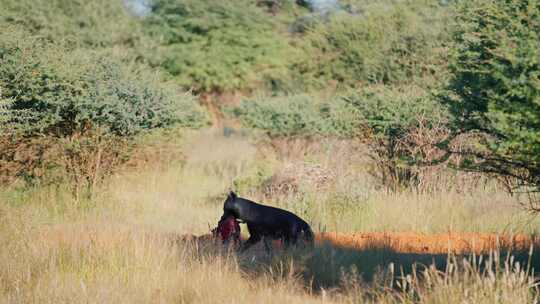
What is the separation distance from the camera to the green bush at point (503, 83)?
5887mm

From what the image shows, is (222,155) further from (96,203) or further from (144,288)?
(144,288)

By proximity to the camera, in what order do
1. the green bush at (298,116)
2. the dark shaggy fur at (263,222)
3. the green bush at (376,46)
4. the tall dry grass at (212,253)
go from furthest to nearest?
the green bush at (376,46)
the green bush at (298,116)
the dark shaggy fur at (263,222)
the tall dry grass at (212,253)

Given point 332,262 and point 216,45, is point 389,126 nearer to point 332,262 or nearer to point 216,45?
point 332,262

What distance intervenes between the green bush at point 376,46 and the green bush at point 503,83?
49.2 ft

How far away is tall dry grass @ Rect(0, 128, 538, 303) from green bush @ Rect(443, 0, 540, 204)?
93 cm

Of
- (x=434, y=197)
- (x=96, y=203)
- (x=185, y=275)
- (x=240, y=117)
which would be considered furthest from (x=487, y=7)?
(x=240, y=117)

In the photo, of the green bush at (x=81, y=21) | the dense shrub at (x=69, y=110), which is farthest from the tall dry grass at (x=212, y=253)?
the green bush at (x=81, y=21)

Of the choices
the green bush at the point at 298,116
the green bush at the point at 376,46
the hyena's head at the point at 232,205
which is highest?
the green bush at the point at 376,46

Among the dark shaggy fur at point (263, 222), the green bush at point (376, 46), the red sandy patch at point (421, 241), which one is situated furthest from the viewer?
the green bush at point (376, 46)

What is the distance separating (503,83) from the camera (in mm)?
6242

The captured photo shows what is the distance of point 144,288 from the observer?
7238 mm

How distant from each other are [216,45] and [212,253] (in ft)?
87.9

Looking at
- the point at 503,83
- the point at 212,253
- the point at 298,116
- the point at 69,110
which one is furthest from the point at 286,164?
the point at 503,83

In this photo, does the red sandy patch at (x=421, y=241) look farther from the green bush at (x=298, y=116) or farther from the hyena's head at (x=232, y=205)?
the green bush at (x=298, y=116)
